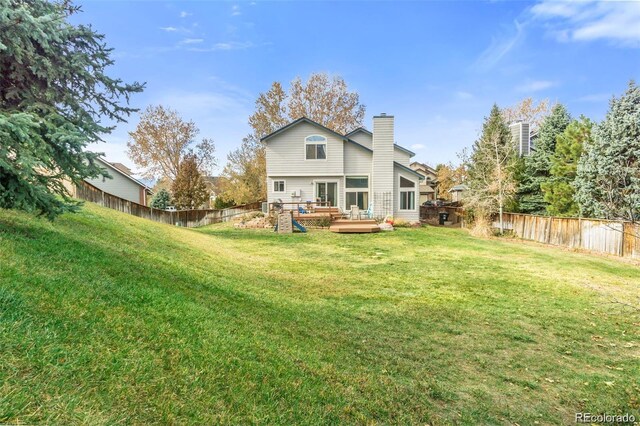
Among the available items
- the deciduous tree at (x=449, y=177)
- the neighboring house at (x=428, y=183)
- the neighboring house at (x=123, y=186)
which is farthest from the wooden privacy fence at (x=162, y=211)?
the neighboring house at (x=428, y=183)

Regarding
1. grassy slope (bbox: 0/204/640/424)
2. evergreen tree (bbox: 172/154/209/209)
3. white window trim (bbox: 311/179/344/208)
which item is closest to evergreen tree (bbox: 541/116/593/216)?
grassy slope (bbox: 0/204/640/424)

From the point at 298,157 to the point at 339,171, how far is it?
3.08 meters

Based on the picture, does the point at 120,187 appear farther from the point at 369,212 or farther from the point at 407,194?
the point at 407,194

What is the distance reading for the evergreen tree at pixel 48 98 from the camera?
3639 millimetres

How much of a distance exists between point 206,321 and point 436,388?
2822mm

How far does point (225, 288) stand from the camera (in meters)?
5.77

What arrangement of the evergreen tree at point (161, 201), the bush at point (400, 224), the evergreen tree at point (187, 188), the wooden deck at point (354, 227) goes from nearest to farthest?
the wooden deck at point (354, 227), the bush at point (400, 224), the evergreen tree at point (187, 188), the evergreen tree at point (161, 201)

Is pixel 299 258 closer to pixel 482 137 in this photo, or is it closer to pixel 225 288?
pixel 225 288

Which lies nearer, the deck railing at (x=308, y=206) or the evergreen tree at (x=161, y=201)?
the deck railing at (x=308, y=206)

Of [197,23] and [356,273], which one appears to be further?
[197,23]

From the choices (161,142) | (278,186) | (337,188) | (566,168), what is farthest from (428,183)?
(161,142)

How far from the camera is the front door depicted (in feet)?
72.1

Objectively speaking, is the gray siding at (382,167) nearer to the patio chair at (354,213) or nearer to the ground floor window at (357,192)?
the ground floor window at (357,192)

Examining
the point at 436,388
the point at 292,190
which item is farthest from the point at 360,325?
the point at 292,190
